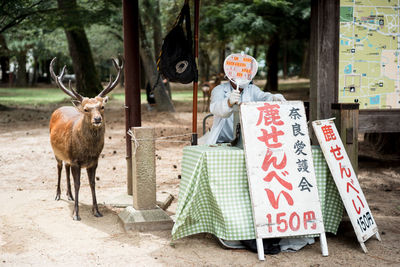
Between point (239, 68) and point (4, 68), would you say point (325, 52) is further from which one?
point (4, 68)

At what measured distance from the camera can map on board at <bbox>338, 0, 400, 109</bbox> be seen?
6230 mm

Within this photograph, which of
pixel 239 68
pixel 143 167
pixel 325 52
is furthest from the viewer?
pixel 325 52

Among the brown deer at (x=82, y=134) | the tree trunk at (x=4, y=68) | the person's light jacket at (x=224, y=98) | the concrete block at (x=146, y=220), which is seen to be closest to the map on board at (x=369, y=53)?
the person's light jacket at (x=224, y=98)

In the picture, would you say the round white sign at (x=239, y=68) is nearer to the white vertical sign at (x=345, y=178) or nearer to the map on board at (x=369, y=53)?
the white vertical sign at (x=345, y=178)

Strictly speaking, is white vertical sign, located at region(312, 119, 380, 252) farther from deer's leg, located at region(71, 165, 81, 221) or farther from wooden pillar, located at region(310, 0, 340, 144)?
deer's leg, located at region(71, 165, 81, 221)

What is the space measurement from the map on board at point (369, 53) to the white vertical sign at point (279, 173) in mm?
2070

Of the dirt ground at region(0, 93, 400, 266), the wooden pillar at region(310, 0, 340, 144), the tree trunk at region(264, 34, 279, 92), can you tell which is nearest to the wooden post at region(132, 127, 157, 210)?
the dirt ground at region(0, 93, 400, 266)

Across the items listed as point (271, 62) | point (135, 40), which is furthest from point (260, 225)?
point (271, 62)

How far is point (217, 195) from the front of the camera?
4.42 m

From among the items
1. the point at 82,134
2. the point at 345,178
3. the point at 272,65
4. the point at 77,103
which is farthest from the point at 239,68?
the point at 272,65

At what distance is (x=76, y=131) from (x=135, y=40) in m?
1.48

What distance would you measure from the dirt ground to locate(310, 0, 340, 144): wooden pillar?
151 cm

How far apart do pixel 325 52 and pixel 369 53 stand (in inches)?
24.4

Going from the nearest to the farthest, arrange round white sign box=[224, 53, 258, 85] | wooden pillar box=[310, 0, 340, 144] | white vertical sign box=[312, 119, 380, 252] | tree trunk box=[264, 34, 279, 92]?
white vertical sign box=[312, 119, 380, 252] → round white sign box=[224, 53, 258, 85] → wooden pillar box=[310, 0, 340, 144] → tree trunk box=[264, 34, 279, 92]
